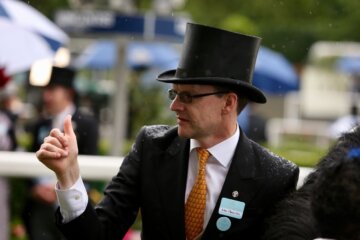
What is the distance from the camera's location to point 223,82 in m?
3.86

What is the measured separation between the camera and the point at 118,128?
11742 mm

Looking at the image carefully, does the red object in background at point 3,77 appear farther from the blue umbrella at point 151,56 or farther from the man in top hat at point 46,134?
the blue umbrella at point 151,56

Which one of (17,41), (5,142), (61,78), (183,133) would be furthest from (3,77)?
(183,133)

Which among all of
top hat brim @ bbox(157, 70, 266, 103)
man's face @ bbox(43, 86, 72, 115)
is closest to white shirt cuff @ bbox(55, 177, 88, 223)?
top hat brim @ bbox(157, 70, 266, 103)

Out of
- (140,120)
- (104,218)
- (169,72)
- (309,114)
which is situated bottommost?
(309,114)

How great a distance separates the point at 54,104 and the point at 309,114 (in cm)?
3128

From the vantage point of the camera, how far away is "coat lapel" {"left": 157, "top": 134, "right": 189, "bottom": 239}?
3775mm

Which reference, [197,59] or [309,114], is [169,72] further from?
[309,114]

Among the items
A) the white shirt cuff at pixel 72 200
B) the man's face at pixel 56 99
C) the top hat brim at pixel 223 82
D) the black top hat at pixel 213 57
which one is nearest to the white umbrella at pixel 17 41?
the man's face at pixel 56 99

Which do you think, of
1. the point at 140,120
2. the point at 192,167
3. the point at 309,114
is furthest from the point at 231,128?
the point at 309,114

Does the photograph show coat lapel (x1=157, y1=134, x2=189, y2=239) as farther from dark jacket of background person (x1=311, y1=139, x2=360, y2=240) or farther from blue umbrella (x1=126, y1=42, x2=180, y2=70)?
blue umbrella (x1=126, y1=42, x2=180, y2=70)

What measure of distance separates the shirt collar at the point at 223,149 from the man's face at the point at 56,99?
14.1 feet

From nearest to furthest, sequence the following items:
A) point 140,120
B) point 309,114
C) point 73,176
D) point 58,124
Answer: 1. point 73,176
2. point 58,124
3. point 140,120
4. point 309,114

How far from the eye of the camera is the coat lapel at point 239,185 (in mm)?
3740
